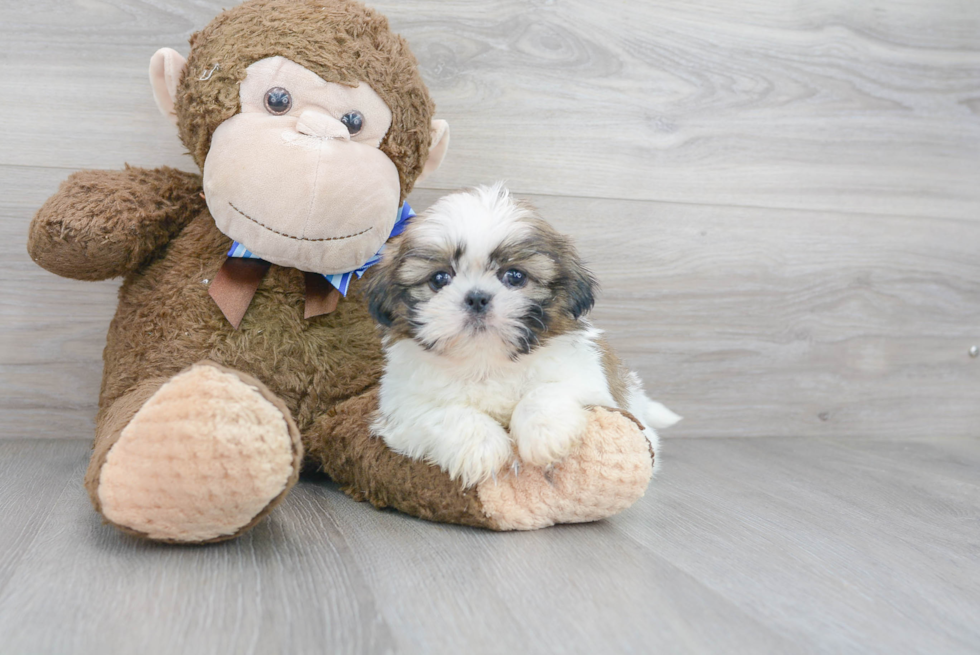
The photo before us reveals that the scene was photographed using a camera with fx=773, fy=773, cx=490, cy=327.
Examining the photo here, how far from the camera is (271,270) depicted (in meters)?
1.42

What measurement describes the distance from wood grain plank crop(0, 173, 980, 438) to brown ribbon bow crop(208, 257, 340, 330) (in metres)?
0.42

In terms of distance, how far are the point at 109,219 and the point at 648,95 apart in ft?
4.01

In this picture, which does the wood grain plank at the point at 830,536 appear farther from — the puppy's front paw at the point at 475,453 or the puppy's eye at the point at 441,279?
the puppy's eye at the point at 441,279

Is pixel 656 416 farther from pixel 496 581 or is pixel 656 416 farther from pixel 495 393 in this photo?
pixel 496 581

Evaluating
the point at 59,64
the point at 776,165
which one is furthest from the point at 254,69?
the point at 776,165

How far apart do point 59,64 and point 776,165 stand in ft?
5.44

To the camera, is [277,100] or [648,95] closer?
[277,100]

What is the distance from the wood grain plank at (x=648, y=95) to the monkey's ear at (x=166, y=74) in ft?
0.79

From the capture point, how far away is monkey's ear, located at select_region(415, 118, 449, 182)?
1480 mm

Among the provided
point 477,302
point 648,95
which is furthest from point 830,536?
point 648,95

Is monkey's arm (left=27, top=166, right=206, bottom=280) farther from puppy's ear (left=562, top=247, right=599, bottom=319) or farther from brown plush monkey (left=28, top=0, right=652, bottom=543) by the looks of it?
puppy's ear (left=562, top=247, right=599, bottom=319)

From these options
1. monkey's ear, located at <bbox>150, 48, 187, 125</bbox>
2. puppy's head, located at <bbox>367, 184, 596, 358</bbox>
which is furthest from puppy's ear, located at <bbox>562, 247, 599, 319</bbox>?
monkey's ear, located at <bbox>150, 48, 187, 125</bbox>

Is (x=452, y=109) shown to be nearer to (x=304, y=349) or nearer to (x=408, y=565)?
(x=304, y=349)

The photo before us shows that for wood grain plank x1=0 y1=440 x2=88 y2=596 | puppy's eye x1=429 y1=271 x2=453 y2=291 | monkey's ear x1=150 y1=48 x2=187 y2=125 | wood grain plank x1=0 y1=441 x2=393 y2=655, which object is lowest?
wood grain plank x1=0 y1=440 x2=88 y2=596
